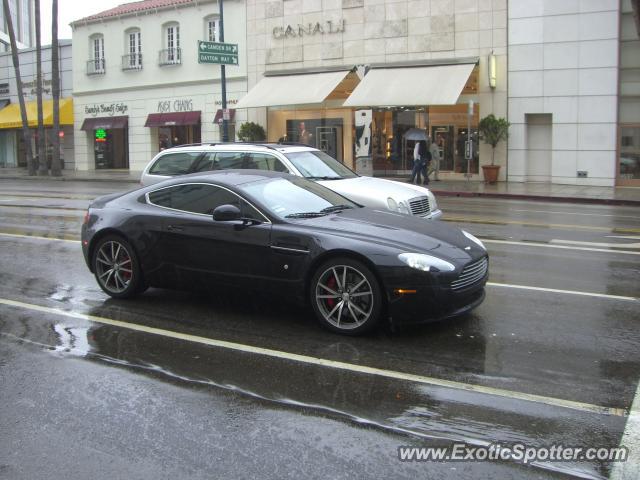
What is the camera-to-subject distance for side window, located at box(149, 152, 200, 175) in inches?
445

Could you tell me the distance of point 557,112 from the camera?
965 inches

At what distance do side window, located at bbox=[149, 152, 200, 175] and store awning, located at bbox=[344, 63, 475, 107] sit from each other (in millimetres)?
14065

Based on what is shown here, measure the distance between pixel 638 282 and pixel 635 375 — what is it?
3.38m

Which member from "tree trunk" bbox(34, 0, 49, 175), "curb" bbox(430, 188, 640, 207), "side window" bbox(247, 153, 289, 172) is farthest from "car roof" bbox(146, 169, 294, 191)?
"tree trunk" bbox(34, 0, 49, 175)

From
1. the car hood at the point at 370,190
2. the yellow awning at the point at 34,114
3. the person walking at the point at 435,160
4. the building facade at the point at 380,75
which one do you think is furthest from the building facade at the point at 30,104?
the car hood at the point at 370,190

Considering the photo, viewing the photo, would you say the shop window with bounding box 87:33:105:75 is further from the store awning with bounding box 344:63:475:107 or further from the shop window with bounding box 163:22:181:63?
the store awning with bounding box 344:63:475:107

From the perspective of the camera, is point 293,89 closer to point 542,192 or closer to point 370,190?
point 542,192

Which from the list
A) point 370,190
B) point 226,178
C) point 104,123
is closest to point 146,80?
point 104,123

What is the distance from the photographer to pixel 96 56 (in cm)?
3609

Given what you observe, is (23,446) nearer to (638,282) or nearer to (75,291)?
(75,291)

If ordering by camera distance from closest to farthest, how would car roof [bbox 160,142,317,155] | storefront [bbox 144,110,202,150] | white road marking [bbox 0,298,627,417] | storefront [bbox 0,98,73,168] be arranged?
1. white road marking [bbox 0,298,627,417]
2. car roof [bbox 160,142,317,155]
3. storefront [bbox 144,110,202,150]
4. storefront [bbox 0,98,73,168]

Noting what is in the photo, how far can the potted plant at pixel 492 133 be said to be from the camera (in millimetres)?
24636

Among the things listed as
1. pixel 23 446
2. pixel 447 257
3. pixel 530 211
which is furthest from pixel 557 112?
pixel 23 446

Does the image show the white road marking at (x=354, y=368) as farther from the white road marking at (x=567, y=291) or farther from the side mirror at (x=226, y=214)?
the white road marking at (x=567, y=291)
